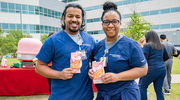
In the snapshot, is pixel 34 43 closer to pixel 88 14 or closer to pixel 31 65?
pixel 31 65

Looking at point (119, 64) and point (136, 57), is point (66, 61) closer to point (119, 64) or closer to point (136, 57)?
point (119, 64)

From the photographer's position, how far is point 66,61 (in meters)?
1.80

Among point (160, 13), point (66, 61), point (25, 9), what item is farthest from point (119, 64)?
point (160, 13)

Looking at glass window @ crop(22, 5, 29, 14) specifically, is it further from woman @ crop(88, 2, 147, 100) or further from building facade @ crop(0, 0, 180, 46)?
woman @ crop(88, 2, 147, 100)

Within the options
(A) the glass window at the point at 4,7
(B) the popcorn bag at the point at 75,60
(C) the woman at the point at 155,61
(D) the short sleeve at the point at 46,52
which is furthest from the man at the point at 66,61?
(A) the glass window at the point at 4,7

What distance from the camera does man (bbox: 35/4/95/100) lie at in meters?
1.79

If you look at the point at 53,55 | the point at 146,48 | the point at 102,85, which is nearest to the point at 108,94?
the point at 102,85

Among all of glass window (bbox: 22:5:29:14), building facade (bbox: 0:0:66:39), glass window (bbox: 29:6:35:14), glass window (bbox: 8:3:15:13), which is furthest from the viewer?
glass window (bbox: 29:6:35:14)

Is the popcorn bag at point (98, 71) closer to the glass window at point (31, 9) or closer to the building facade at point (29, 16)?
the building facade at point (29, 16)

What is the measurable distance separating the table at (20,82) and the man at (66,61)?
3.31m

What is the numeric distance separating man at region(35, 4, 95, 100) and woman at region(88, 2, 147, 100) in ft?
0.69

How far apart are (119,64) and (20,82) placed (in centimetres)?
426

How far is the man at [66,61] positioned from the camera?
5.86ft

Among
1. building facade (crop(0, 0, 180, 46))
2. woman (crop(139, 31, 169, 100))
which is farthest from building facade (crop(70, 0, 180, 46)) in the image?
woman (crop(139, 31, 169, 100))
